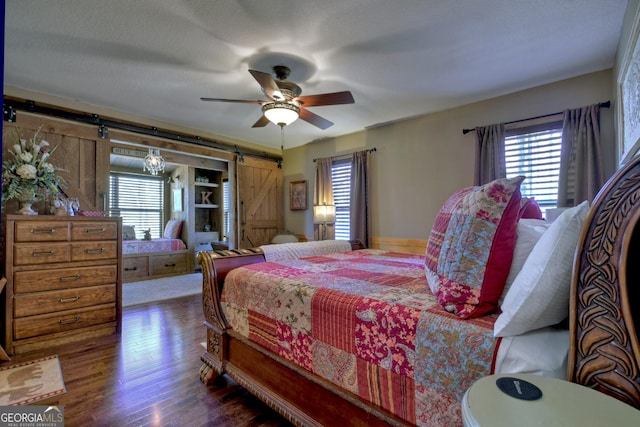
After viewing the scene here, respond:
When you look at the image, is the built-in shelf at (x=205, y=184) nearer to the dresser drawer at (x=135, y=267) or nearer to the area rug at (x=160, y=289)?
the dresser drawer at (x=135, y=267)

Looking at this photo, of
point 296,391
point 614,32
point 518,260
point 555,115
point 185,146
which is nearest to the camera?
point 518,260

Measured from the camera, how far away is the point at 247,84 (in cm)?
315

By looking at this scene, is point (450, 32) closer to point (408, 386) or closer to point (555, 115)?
point (555, 115)

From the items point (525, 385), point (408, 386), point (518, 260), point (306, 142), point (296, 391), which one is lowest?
point (296, 391)

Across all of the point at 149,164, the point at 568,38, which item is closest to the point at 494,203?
the point at 568,38

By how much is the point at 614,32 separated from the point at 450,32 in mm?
1269

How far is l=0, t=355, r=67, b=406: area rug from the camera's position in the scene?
1.82 m

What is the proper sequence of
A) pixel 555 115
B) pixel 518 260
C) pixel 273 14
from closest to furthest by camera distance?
pixel 518 260
pixel 273 14
pixel 555 115

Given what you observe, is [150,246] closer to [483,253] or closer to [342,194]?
[342,194]

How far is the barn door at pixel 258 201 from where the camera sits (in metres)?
5.38

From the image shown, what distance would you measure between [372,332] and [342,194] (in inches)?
155

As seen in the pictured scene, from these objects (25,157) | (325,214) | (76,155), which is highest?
(76,155)

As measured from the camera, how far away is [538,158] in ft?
10.3

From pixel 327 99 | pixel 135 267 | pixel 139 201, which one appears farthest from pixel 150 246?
pixel 327 99
